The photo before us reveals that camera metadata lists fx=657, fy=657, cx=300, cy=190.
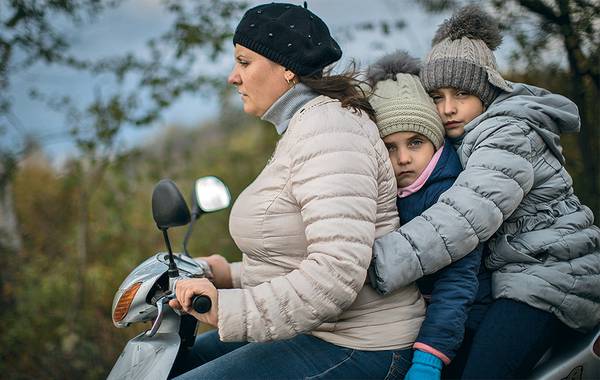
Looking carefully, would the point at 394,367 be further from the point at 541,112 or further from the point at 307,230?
the point at 541,112

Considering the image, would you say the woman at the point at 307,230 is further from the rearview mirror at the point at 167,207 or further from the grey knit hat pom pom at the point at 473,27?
the grey knit hat pom pom at the point at 473,27

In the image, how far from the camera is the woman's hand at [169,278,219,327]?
2035mm

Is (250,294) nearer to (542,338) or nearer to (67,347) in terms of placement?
(542,338)

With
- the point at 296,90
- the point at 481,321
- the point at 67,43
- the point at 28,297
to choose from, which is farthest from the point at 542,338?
the point at 67,43

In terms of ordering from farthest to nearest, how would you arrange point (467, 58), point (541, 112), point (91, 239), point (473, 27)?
point (91, 239) → point (473, 27) → point (467, 58) → point (541, 112)

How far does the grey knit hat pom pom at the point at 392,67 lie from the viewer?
251 centimetres

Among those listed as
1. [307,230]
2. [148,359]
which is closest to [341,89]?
[307,230]

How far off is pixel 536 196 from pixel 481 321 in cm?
→ 47

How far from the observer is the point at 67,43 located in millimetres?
4984

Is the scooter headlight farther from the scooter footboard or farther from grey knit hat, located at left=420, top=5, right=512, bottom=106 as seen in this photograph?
grey knit hat, located at left=420, top=5, right=512, bottom=106

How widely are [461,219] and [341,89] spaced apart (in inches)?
24.8

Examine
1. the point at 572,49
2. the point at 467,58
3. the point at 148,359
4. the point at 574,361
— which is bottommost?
the point at 574,361

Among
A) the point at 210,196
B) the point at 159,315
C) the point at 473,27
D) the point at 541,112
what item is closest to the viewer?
the point at 159,315

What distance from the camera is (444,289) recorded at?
2137 mm
